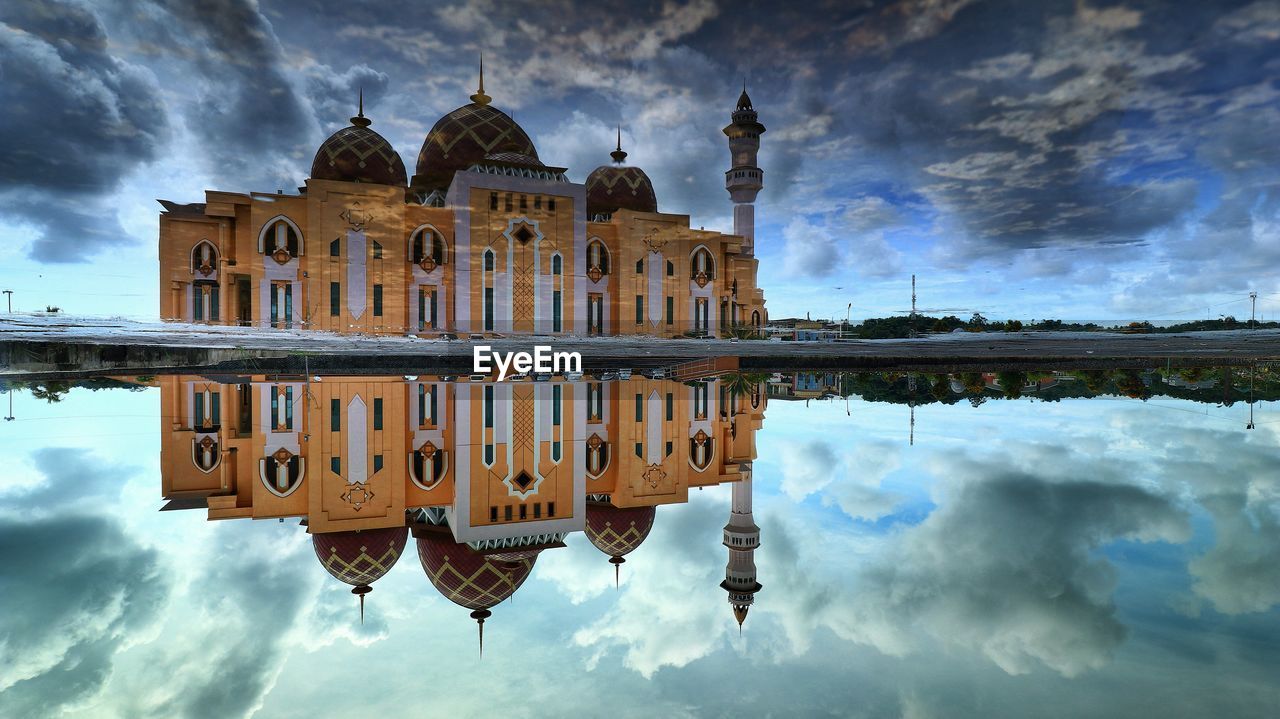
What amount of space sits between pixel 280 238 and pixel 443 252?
16.1 ft

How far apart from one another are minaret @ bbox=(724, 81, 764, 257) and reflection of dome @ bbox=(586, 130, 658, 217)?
6.53 m

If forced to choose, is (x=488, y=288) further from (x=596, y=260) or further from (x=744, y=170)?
(x=744, y=170)

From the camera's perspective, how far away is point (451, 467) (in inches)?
252

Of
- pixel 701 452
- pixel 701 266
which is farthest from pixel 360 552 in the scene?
pixel 701 266

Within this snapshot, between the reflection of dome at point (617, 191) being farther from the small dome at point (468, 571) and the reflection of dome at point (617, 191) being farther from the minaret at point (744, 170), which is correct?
the small dome at point (468, 571)

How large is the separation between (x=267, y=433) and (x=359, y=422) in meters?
0.93

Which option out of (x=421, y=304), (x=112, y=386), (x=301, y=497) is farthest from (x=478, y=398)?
(x=421, y=304)

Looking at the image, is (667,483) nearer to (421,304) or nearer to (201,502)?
(201,502)

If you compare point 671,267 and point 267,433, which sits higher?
point 671,267

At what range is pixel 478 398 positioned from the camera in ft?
27.0

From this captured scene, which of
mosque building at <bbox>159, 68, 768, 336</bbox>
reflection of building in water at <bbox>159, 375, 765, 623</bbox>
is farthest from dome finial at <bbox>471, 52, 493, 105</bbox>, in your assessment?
reflection of building in water at <bbox>159, 375, 765, 623</bbox>

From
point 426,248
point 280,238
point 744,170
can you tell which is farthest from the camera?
point 744,170

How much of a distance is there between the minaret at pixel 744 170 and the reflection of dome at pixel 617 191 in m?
6.53

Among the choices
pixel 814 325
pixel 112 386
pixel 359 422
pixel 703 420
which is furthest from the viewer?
pixel 814 325
